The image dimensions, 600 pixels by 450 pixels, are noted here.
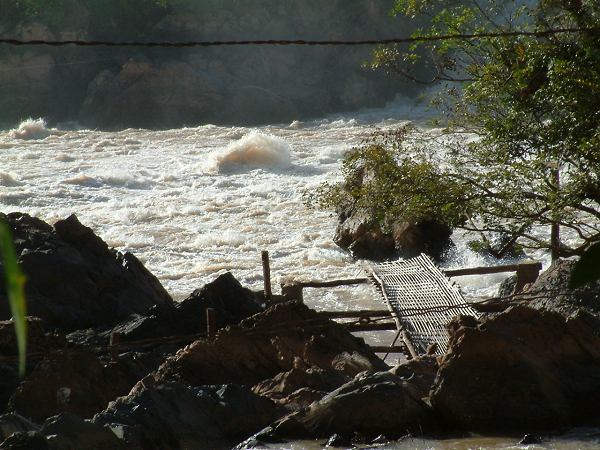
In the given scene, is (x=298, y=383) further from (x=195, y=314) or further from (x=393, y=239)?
(x=393, y=239)

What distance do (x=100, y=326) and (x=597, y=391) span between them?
191 inches

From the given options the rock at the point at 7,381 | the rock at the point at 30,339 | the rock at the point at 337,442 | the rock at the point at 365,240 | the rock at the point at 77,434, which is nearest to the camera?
the rock at the point at 77,434

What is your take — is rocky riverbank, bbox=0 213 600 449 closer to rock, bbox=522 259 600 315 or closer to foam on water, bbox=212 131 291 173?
rock, bbox=522 259 600 315

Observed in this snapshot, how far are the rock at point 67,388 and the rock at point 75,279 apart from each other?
2563 mm

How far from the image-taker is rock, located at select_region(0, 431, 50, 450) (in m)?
4.18

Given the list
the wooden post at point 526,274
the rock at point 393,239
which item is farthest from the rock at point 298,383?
the rock at point 393,239

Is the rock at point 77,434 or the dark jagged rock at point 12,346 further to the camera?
the dark jagged rock at point 12,346

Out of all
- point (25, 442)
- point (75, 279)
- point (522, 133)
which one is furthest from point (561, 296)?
point (75, 279)

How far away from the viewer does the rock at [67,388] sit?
6.00 meters

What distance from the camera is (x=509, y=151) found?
7.68m

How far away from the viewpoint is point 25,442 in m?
4.20

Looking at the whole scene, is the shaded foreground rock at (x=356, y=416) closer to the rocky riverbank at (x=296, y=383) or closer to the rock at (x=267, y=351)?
the rocky riverbank at (x=296, y=383)

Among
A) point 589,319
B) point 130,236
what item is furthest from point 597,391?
point 130,236

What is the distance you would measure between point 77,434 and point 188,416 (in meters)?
0.75
